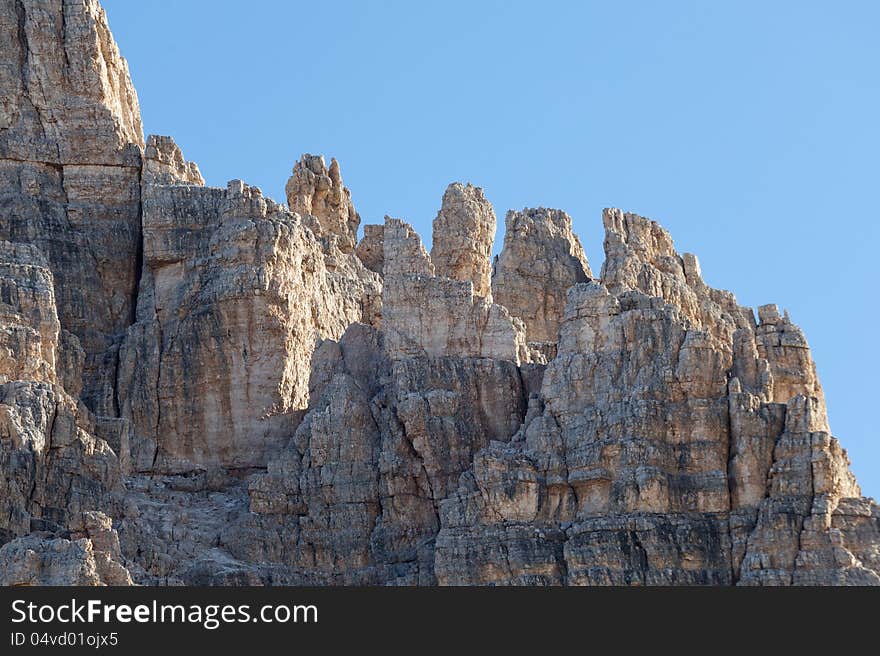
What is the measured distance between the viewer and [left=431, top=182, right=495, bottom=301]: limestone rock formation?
193000 millimetres

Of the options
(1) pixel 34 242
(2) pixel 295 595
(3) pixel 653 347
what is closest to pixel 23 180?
(1) pixel 34 242

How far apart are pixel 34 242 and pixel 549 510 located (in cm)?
3332

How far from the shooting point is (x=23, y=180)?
197750mm

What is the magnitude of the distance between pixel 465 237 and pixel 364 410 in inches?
513

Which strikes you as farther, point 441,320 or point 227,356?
point 227,356

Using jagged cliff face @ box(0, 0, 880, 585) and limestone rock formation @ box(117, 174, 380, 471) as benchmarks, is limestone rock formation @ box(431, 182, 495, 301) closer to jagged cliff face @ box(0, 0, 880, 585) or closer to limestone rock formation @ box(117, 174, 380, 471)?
jagged cliff face @ box(0, 0, 880, 585)

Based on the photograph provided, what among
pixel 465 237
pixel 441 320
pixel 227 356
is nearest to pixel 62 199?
pixel 227 356

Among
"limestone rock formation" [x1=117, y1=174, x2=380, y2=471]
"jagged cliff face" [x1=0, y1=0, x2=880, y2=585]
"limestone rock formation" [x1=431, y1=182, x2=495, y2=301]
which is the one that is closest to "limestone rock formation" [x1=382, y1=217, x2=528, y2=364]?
"jagged cliff face" [x1=0, y1=0, x2=880, y2=585]

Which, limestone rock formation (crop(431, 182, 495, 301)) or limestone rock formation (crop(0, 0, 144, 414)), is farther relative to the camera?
limestone rock formation (crop(0, 0, 144, 414))

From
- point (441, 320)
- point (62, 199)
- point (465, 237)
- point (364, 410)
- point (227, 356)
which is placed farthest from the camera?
point (62, 199)

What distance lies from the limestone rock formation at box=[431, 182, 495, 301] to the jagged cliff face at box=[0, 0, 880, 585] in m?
0.14

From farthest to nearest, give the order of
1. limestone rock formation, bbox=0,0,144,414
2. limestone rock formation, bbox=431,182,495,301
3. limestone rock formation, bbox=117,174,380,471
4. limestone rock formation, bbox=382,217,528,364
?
limestone rock formation, bbox=0,0,144,414 < limestone rock formation, bbox=431,182,495,301 < limestone rock formation, bbox=117,174,380,471 < limestone rock formation, bbox=382,217,528,364

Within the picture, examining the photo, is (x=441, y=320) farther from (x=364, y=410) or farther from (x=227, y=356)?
(x=227, y=356)

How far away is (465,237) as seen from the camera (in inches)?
7613
